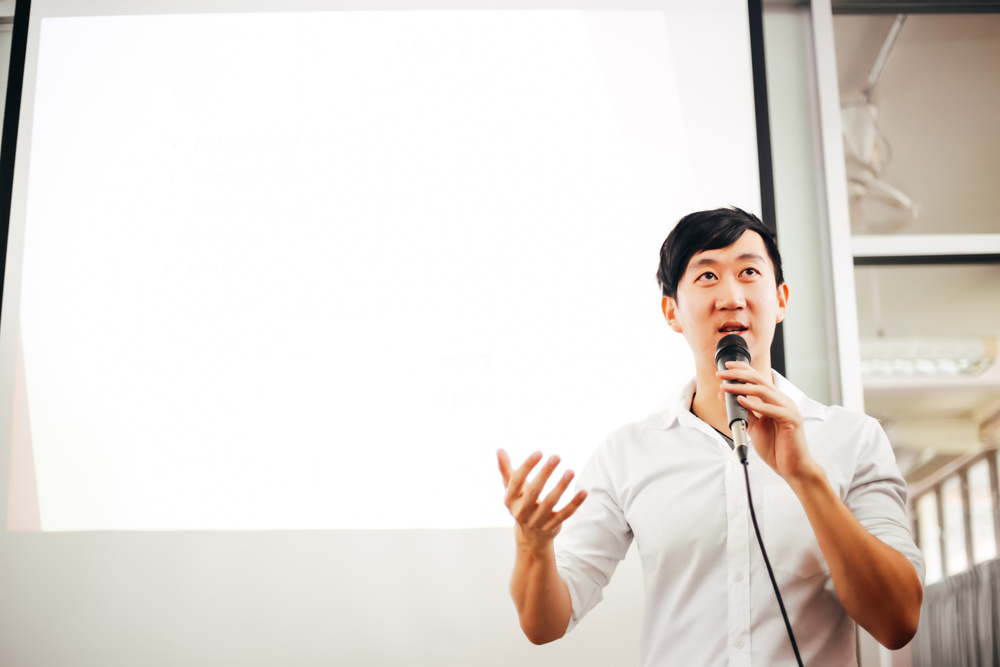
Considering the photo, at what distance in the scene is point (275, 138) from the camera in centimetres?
215

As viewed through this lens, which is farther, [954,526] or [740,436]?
[954,526]

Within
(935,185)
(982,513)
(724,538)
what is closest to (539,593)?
(724,538)

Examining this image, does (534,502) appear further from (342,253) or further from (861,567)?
(342,253)

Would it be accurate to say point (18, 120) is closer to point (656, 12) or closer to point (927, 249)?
point (656, 12)

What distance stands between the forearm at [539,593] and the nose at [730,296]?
0.55m

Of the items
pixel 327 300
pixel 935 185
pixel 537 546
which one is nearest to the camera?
pixel 537 546

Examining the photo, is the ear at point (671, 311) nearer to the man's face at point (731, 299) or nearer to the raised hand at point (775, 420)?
the man's face at point (731, 299)

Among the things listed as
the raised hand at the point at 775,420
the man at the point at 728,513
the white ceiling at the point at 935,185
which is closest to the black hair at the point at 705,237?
the man at the point at 728,513

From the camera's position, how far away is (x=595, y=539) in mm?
1386

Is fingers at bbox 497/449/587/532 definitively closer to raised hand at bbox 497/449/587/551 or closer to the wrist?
raised hand at bbox 497/449/587/551

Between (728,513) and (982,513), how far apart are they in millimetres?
1370

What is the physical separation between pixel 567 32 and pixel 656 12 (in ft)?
0.95

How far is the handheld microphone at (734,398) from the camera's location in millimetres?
1104

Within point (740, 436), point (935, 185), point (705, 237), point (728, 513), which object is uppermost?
point (935, 185)
